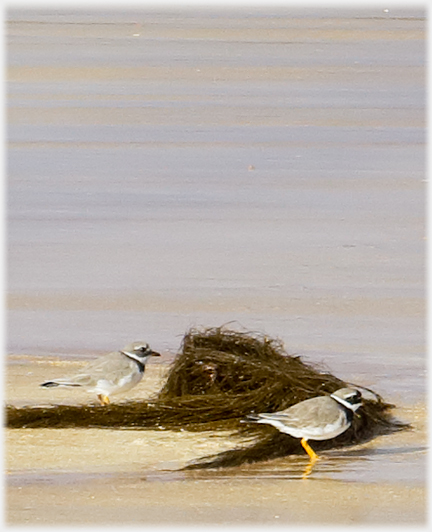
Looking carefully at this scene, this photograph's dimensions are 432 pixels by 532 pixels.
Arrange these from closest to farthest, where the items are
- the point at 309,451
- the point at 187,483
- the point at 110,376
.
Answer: the point at 187,483
the point at 309,451
the point at 110,376

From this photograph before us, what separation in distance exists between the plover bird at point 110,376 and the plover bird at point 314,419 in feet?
1.52

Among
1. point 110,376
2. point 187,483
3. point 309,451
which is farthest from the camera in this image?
point 110,376

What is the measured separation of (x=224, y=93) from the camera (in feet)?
20.9

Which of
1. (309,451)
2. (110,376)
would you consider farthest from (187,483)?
(110,376)

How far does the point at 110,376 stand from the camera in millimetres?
3416

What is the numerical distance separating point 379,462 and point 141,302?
4.87ft

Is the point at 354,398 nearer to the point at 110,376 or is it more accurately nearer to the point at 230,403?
the point at 230,403

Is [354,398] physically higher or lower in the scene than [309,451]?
higher

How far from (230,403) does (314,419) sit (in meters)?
0.40

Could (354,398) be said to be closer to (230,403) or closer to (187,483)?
(230,403)

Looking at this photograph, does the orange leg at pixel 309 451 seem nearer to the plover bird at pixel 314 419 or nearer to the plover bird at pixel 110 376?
the plover bird at pixel 314 419

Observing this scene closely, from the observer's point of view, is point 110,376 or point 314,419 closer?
point 314,419

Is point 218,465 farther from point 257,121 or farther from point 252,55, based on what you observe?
point 252,55

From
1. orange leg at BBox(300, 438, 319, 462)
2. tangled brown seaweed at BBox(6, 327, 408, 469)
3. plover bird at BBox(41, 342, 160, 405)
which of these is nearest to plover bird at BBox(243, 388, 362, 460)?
orange leg at BBox(300, 438, 319, 462)
